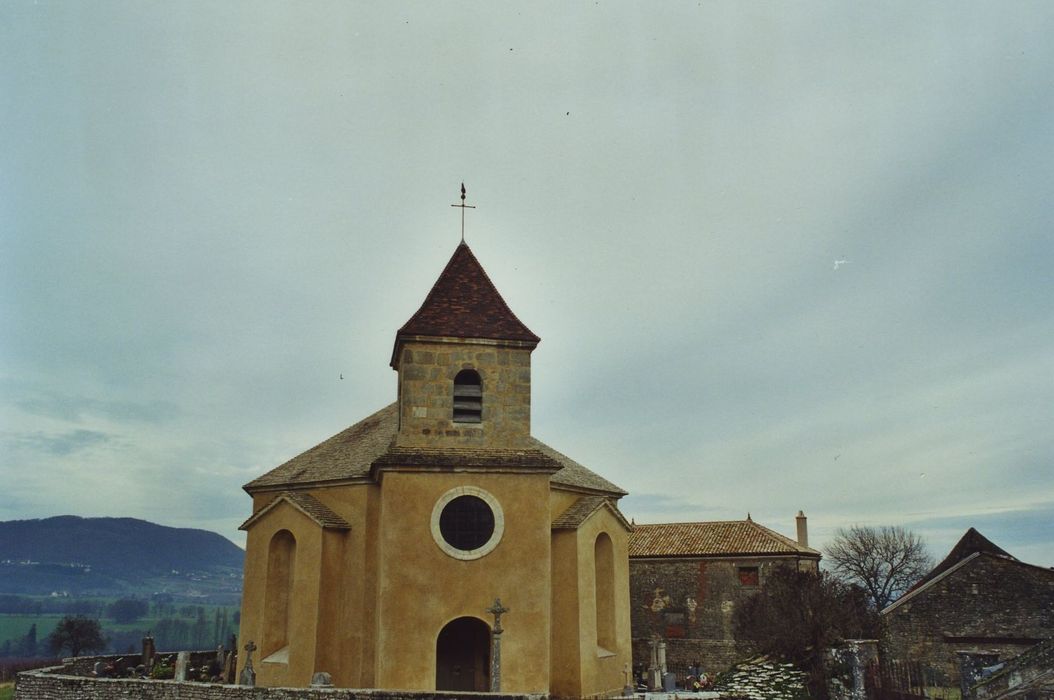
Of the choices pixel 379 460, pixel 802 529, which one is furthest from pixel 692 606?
pixel 379 460

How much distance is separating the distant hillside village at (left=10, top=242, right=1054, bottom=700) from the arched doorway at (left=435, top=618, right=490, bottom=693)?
0.18 ft

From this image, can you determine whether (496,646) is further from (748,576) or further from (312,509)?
(748,576)

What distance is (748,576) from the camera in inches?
1487

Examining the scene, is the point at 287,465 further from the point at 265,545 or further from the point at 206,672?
the point at 206,672

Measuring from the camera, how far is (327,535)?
22.0 m

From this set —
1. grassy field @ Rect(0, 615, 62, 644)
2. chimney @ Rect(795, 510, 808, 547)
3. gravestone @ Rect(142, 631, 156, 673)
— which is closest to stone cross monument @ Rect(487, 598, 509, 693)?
gravestone @ Rect(142, 631, 156, 673)

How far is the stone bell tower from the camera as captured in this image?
21344 mm

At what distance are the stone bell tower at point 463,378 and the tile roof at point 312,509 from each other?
3160 mm

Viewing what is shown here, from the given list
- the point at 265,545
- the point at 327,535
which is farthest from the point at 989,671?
the point at 265,545

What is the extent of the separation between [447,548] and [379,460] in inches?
112

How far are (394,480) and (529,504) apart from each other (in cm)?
358

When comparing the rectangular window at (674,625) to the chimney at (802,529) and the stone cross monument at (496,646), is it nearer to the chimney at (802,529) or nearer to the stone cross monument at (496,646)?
the chimney at (802,529)

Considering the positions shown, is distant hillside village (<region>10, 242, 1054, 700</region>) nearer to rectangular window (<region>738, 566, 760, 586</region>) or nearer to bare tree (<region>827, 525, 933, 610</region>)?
rectangular window (<region>738, 566, 760, 586</region>)

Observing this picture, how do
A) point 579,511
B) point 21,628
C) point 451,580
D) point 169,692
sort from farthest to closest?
point 21,628 → point 579,511 → point 451,580 → point 169,692
